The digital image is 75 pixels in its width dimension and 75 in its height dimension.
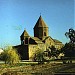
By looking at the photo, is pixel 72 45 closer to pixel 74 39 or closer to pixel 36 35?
pixel 74 39

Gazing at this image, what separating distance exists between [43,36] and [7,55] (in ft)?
66.0

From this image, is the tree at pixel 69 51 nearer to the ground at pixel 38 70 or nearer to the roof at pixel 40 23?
the roof at pixel 40 23

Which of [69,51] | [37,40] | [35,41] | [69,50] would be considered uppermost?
[37,40]

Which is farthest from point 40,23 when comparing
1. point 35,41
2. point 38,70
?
point 38,70

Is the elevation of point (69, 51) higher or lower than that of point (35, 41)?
lower

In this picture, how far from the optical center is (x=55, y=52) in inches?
2325

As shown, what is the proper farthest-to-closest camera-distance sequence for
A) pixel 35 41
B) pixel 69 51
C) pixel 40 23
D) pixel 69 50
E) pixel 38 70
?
pixel 40 23 → pixel 35 41 → pixel 69 50 → pixel 69 51 → pixel 38 70

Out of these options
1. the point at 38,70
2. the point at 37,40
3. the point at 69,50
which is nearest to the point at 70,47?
the point at 69,50

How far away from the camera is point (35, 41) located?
67.7m

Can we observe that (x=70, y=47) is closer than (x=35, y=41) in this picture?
Yes

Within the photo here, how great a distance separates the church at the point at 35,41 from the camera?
2635 inches

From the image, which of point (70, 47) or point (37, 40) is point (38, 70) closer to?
point (70, 47)

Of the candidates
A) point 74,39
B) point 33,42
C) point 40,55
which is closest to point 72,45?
point 74,39

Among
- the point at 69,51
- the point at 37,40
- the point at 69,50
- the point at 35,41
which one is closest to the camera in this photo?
the point at 69,51
